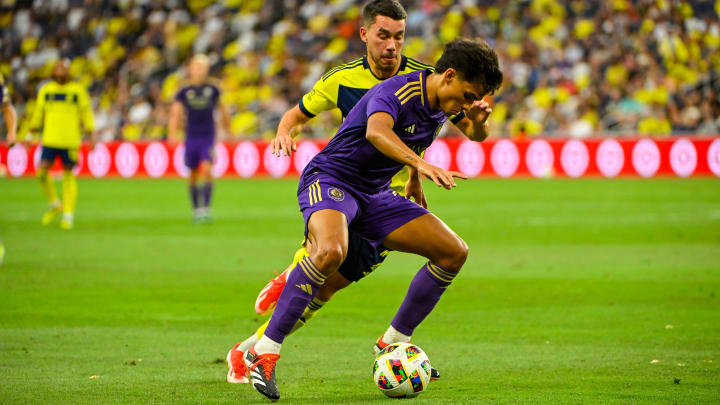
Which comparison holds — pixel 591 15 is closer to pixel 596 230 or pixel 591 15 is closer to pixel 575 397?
pixel 596 230

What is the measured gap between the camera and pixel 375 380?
5.65 m

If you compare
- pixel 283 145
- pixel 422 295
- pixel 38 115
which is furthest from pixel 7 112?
pixel 422 295

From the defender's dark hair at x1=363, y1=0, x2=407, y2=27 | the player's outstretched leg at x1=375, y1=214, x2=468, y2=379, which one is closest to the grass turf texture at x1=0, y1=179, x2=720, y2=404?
the player's outstretched leg at x1=375, y1=214, x2=468, y2=379

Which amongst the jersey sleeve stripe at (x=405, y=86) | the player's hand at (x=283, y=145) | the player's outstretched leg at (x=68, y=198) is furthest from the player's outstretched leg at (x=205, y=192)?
the jersey sleeve stripe at (x=405, y=86)

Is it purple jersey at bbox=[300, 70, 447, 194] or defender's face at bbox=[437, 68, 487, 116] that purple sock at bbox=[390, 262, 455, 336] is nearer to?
purple jersey at bbox=[300, 70, 447, 194]

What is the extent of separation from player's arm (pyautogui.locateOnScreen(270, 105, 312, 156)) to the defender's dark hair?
2.65 feet

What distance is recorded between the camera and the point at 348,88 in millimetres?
7145

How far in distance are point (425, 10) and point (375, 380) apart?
27848 millimetres

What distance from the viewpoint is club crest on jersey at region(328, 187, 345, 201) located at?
19.2 feet

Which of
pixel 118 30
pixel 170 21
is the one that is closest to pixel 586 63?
pixel 170 21

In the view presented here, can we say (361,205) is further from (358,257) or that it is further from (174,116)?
(174,116)

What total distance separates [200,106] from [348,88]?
36.8 ft

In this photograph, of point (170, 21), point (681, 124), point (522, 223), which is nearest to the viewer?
point (522, 223)

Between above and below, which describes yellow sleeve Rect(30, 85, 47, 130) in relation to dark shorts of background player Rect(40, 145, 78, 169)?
above
